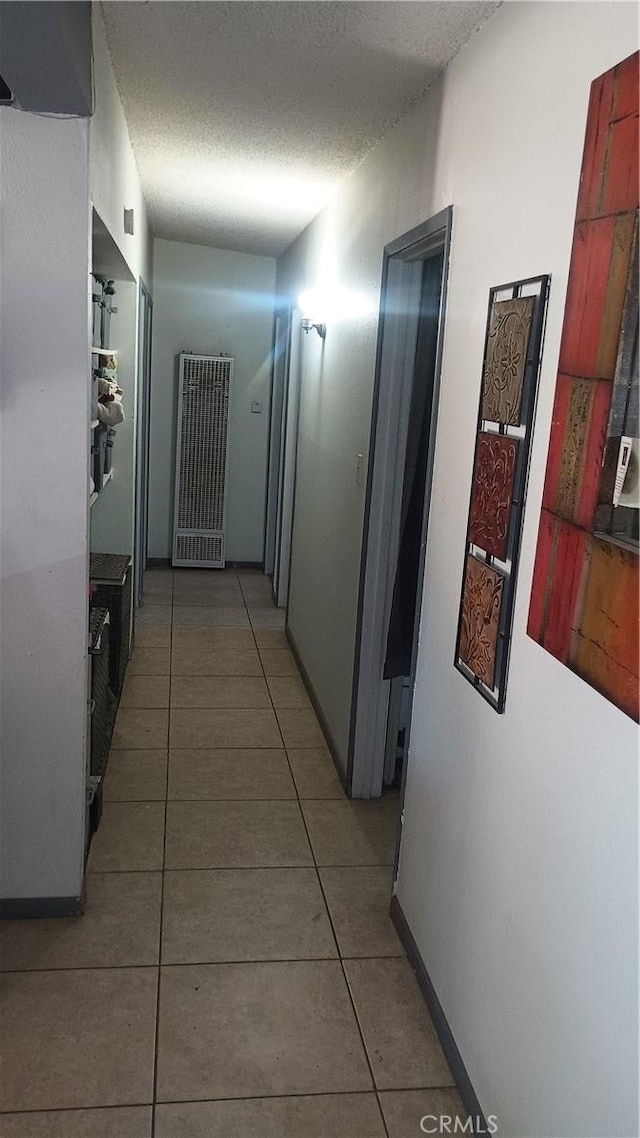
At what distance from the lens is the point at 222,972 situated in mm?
2475

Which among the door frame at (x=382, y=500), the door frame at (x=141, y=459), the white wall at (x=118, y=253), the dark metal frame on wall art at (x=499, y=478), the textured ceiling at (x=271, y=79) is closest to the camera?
the dark metal frame on wall art at (x=499, y=478)

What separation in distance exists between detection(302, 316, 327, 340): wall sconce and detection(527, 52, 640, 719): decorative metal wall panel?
298cm

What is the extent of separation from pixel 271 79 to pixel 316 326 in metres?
2.00

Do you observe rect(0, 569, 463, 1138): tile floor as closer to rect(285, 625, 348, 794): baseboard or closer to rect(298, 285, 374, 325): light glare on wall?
rect(285, 625, 348, 794): baseboard

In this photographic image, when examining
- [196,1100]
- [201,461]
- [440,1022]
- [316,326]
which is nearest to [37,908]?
[196,1100]

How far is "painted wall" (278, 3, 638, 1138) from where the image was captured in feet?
4.72

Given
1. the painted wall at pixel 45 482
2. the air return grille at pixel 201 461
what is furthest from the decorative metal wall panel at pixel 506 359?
the air return grille at pixel 201 461

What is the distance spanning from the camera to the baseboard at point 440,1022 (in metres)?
2.00

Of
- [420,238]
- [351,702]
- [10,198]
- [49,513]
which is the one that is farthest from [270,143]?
[351,702]

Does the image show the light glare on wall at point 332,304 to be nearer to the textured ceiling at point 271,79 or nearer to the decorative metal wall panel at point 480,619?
the textured ceiling at point 271,79

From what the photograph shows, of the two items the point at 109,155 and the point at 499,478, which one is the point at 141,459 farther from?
the point at 499,478

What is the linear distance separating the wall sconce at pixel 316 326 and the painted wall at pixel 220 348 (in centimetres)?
202

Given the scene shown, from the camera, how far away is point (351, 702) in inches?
138

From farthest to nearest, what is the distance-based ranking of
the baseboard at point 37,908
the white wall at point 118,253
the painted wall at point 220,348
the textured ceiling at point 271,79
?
the painted wall at point 220,348 < the baseboard at point 37,908 < the white wall at point 118,253 < the textured ceiling at point 271,79
